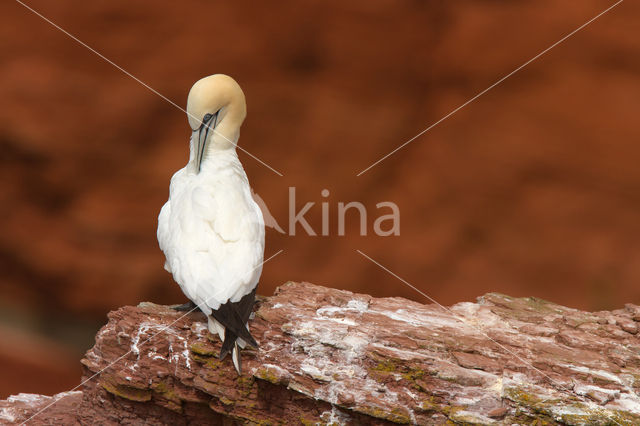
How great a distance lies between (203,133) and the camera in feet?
12.6

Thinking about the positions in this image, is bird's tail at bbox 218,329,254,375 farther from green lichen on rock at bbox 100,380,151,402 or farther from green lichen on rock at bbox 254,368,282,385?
green lichen on rock at bbox 100,380,151,402

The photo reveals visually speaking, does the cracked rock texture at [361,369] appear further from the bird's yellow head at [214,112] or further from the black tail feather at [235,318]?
the bird's yellow head at [214,112]

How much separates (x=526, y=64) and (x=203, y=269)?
4.02 meters

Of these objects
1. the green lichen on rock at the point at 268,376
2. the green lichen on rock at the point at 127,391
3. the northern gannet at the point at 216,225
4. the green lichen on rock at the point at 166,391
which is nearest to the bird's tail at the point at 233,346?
the northern gannet at the point at 216,225

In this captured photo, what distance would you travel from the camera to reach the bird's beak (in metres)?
3.84

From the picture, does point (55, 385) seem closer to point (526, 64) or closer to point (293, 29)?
point (293, 29)

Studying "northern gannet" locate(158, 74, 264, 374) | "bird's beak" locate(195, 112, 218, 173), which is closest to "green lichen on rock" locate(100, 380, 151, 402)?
"northern gannet" locate(158, 74, 264, 374)

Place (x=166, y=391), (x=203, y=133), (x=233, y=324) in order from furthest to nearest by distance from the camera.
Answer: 1. (x=203, y=133)
2. (x=166, y=391)
3. (x=233, y=324)

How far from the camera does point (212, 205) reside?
3.64 meters

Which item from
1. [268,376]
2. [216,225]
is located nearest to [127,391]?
[268,376]

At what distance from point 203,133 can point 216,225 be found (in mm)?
596

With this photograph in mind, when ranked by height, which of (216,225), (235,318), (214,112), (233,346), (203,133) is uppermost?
(214,112)

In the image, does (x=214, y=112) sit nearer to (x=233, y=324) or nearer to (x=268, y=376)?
(x=233, y=324)

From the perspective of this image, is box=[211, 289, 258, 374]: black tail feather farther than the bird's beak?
No
